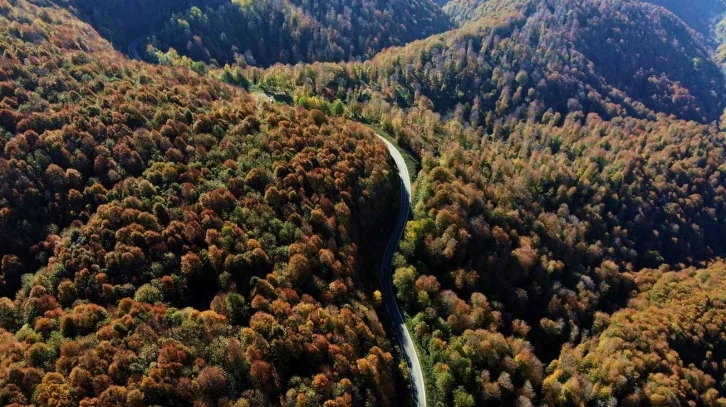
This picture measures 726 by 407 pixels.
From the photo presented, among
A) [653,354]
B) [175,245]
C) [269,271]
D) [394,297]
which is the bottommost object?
[653,354]

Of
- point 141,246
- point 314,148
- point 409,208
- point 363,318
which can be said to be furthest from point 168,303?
point 409,208

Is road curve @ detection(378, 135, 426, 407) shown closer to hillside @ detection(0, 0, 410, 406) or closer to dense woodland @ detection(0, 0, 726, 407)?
dense woodland @ detection(0, 0, 726, 407)

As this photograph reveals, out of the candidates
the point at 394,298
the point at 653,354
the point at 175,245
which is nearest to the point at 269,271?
the point at 175,245

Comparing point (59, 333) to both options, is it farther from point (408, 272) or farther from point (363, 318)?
point (408, 272)

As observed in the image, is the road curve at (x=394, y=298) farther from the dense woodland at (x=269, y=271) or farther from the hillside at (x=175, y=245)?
the hillside at (x=175, y=245)

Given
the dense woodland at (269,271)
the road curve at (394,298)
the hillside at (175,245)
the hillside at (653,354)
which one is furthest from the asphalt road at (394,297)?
the hillside at (653,354)

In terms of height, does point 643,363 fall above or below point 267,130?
below

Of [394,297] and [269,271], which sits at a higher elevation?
[269,271]

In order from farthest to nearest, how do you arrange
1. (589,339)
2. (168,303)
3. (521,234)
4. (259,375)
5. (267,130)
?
(521,234), (267,130), (589,339), (168,303), (259,375)

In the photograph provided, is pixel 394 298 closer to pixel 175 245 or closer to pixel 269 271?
pixel 269 271
